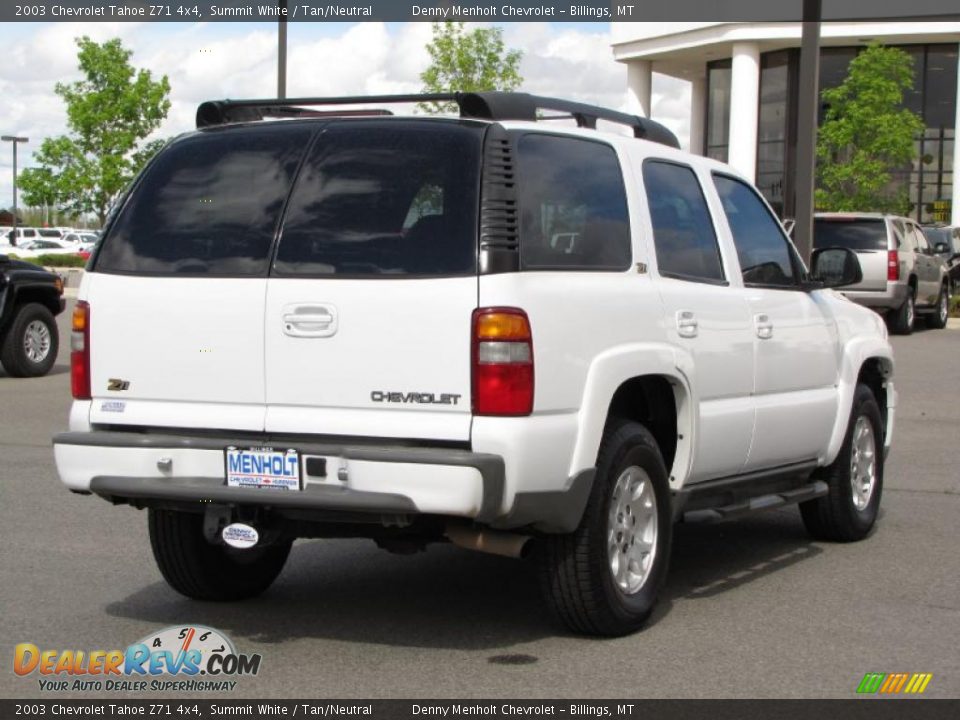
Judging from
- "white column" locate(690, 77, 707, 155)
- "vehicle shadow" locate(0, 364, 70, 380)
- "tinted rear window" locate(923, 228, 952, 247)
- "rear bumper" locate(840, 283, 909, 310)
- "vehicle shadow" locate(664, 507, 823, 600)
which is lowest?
"vehicle shadow" locate(0, 364, 70, 380)

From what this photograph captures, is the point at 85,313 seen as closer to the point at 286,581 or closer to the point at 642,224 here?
the point at 286,581

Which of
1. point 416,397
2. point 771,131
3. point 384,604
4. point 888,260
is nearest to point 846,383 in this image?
point 384,604

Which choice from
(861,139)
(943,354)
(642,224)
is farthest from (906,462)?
(861,139)

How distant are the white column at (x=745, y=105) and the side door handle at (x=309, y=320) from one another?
140 feet

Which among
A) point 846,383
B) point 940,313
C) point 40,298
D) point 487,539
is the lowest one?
point 940,313

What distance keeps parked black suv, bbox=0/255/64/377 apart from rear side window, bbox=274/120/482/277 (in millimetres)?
12283

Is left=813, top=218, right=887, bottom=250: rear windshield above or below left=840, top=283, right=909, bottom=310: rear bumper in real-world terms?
above

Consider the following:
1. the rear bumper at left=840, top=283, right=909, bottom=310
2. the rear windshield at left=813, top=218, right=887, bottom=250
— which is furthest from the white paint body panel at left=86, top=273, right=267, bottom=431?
the rear bumper at left=840, top=283, right=909, bottom=310

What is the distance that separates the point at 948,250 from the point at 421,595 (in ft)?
86.8

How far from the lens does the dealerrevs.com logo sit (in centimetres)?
546

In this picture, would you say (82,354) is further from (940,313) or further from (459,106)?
(940,313)

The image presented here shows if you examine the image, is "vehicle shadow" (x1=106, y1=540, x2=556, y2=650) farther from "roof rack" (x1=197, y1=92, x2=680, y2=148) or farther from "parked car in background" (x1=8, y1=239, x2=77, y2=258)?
"parked car in background" (x1=8, y1=239, x2=77, y2=258)

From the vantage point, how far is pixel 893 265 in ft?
77.5

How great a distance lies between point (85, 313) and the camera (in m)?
6.15
